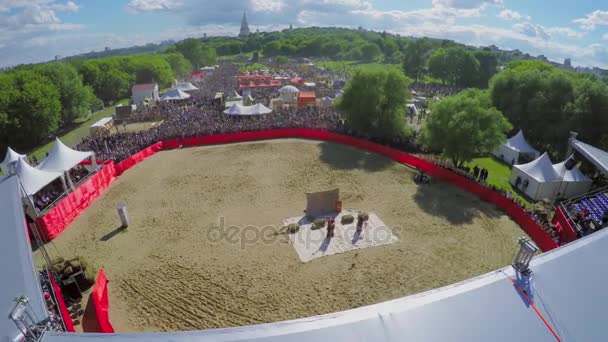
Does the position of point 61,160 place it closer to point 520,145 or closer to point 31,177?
point 31,177

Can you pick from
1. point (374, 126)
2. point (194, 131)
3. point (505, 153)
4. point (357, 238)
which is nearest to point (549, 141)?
point (505, 153)

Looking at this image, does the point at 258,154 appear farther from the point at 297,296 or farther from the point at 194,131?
the point at 297,296

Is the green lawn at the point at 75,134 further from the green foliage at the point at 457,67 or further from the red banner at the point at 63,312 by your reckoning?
the green foliage at the point at 457,67

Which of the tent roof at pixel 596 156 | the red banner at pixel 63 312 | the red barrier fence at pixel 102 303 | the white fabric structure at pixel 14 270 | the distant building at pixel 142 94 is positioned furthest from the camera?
the distant building at pixel 142 94

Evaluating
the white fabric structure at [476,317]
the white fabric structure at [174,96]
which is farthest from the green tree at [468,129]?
the white fabric structure at [174,96]

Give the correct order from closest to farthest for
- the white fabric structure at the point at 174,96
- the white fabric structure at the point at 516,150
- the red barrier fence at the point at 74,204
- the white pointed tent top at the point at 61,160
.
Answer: the red barrier fence at the point at 74,204
the white pointed tent top at the point at 61,160
the white fabric structure at the point at 516,150
the white fabric structure at the point at 174,96

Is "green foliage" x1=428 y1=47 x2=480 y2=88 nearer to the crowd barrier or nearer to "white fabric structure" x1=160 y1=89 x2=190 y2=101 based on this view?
"white fabric structure" x1=160 y1=89 x2=190 y2=101
